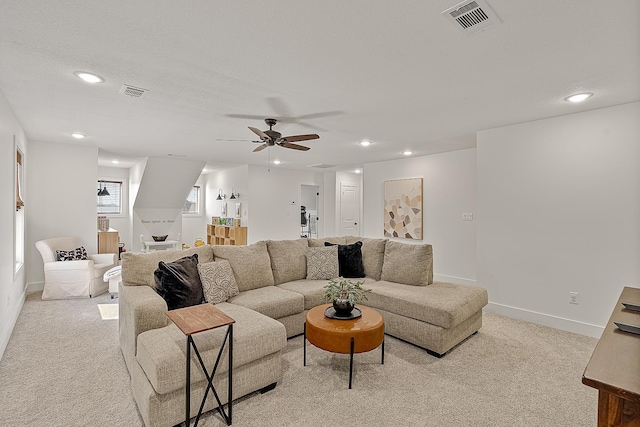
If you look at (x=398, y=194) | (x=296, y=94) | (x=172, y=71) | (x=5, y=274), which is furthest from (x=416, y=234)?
(x=5, y=274)

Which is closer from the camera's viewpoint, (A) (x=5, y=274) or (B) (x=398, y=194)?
(A) (x=5, y=274)

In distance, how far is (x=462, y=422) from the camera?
2.03 metres

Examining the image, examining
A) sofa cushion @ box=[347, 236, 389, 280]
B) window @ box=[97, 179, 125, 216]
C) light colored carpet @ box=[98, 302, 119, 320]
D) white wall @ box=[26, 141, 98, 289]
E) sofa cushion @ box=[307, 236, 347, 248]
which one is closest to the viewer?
light colored carpet @ box=[98, 302, 119, 320]

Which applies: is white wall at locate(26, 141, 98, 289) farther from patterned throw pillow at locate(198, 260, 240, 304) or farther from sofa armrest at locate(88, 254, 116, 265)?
patterned throw pillow at locate(198, 260, 240, 304)

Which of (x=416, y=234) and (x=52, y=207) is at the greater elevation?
(x=52, y=207)

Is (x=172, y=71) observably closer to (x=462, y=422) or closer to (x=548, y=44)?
(x=548, y=44)

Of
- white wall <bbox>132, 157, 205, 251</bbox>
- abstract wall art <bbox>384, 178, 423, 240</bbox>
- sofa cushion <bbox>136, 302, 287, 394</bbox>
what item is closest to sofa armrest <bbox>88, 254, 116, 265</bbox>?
white wall <bbox>132, 157, 205, 251</bbox>

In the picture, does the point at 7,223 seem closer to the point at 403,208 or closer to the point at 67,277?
the point at 67,277

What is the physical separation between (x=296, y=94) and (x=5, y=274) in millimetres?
3398

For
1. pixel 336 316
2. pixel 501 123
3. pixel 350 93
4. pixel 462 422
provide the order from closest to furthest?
pixel 462 422, pixel 336 316, pixel 350 93, pixel 501 123

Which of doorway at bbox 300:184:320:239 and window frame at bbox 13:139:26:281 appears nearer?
window frame at bbox 13:139:26:281

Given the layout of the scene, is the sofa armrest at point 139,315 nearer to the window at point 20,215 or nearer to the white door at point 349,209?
the window at point 20,215

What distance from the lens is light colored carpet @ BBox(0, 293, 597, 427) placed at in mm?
2061

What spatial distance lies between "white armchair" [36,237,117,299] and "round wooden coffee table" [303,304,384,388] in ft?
12.7
